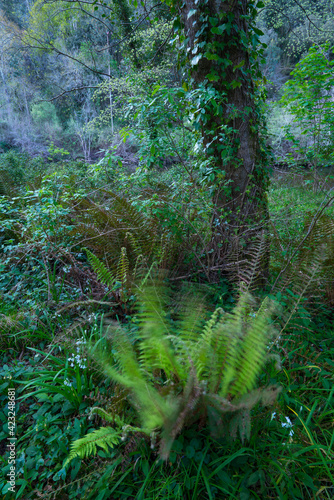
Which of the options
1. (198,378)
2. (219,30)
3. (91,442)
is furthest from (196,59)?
(91,442)

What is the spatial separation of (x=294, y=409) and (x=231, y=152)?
1.96 meters

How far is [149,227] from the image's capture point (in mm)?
2496

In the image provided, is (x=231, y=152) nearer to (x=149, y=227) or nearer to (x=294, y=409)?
(x=149, y=227)

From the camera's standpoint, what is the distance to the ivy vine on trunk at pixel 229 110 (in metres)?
2.14

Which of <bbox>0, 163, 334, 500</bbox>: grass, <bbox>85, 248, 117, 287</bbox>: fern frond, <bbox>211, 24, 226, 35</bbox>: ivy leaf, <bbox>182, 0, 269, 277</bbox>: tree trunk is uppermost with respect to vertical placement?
<bbox>211, 24, 226, 35</bbox>: ivy leaf

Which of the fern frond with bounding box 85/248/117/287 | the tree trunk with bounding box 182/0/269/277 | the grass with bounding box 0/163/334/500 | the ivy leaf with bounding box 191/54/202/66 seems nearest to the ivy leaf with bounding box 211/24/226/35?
the tree trunk with bounding box 182/0/269/277

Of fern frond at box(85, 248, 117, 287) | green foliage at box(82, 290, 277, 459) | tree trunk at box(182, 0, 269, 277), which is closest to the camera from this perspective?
green foliage at box(82, 290, 277, 459)

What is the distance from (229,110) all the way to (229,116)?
0.23 feet

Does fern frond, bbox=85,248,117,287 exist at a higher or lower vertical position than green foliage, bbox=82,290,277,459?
higher

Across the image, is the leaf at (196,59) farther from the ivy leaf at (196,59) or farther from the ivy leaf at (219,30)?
the ivy leaf at (219,30)

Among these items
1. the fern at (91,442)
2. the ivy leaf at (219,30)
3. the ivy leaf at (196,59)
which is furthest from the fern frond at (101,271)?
the ivy leaf at (219,30)

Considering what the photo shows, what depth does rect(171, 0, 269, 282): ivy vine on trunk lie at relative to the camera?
214 cm

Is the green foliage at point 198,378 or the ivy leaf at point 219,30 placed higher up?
the ivy leaf at point 219,30

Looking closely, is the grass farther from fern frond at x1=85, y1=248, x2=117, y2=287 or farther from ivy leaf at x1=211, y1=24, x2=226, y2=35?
ivy leaf at x1=211, y1=24, x2=226, y2=35
